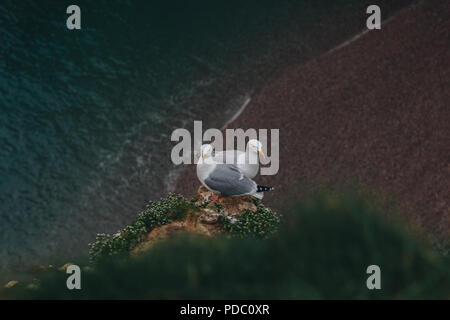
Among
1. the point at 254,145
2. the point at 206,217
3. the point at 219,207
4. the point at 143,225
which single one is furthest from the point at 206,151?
the point at 143,225

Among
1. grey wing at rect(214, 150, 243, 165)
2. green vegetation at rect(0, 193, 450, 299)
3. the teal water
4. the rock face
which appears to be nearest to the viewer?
green vegetation at rect(0, 193, 450, 299)

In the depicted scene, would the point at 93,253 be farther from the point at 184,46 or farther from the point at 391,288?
the point at 184,46

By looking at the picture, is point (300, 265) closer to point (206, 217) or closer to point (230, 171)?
point (206, 217)

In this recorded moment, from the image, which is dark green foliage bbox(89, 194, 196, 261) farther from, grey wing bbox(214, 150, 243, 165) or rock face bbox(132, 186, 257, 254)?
grey wing bbox(214, 150, 243, 165)

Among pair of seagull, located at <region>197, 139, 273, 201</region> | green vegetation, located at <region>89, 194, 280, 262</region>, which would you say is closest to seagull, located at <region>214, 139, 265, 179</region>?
pair of seagull, located at <region>197, 139, 273, 201</region>

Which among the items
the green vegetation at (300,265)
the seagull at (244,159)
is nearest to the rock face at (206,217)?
the seagull at (244,159)

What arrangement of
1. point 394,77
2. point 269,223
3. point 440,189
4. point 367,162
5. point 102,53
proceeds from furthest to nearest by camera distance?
point 102,53, point 394,77, point 367,162, point 440,189, point 269,223

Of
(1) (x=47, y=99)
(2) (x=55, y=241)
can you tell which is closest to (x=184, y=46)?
(1) (x=47, y=99)
